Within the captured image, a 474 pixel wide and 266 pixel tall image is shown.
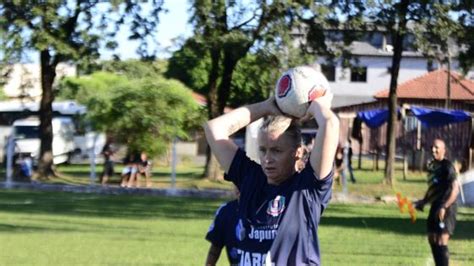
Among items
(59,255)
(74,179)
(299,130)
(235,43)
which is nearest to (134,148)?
(74,179)

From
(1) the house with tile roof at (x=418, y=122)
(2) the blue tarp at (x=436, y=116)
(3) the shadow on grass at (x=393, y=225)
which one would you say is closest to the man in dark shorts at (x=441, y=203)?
(3) the shadow on grass at (x=393, y=225)

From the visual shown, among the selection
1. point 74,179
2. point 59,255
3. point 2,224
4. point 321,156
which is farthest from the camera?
point 74,179

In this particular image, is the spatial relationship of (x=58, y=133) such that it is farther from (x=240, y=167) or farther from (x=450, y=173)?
(x=240, y=167)

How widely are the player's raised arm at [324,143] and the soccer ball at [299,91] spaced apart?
186mm

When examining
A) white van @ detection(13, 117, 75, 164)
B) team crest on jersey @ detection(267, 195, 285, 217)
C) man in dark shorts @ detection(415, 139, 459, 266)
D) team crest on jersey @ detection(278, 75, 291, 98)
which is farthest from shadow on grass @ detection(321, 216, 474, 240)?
white van @ detection(13, 117, 75, 164)

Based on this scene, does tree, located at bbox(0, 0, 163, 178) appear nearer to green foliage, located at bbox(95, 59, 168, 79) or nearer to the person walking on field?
green foliage, located at bbox(95, 59, 168, 79)

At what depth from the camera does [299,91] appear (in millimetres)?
4840

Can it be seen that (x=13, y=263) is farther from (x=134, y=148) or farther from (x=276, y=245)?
(x=134, y=148)

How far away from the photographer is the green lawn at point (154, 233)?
13.6 meters

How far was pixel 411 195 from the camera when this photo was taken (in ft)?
92.7

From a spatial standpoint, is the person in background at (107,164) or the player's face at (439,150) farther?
the person in background at (107,164)

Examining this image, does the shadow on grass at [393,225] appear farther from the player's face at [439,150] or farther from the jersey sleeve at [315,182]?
the jersey sleeve at [315,182]

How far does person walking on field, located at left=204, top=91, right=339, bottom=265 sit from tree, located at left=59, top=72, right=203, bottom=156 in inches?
1182

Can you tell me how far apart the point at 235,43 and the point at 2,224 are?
495 inches
